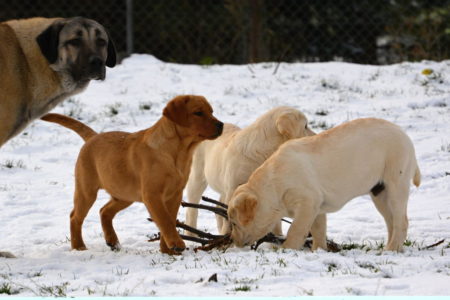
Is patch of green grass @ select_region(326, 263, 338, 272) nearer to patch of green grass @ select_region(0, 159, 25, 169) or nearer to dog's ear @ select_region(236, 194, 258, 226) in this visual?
dog's ear @ select_region(236, 194, 258, 226)

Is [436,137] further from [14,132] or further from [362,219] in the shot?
[14,132]

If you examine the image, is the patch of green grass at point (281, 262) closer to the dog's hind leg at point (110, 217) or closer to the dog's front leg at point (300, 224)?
the dog's front leg at point (300, 224)

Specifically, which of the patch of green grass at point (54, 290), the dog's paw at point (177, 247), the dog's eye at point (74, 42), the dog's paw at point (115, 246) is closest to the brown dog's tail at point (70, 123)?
the dog's eye at point (74, 42)

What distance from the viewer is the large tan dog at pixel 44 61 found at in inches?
222

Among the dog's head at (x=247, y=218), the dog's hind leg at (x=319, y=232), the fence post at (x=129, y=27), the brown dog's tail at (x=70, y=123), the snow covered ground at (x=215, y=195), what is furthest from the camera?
the fence post at (x=129, y=27)

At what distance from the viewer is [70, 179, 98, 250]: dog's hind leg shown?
5.71 metres

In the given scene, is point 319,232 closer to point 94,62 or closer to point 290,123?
point 290,123

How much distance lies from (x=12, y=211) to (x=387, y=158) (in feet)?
12.2

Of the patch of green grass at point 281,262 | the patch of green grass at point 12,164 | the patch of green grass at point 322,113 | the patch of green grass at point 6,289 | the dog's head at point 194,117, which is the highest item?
the dog's head at point 194,117

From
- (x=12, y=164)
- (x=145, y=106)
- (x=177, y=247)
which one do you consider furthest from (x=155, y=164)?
(x=145, y=106)

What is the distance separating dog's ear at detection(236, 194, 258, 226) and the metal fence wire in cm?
878

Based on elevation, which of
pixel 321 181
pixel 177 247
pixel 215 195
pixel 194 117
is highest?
pixel 194 117

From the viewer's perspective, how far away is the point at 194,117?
527 centimetres

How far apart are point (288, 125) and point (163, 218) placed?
134 centimetres
